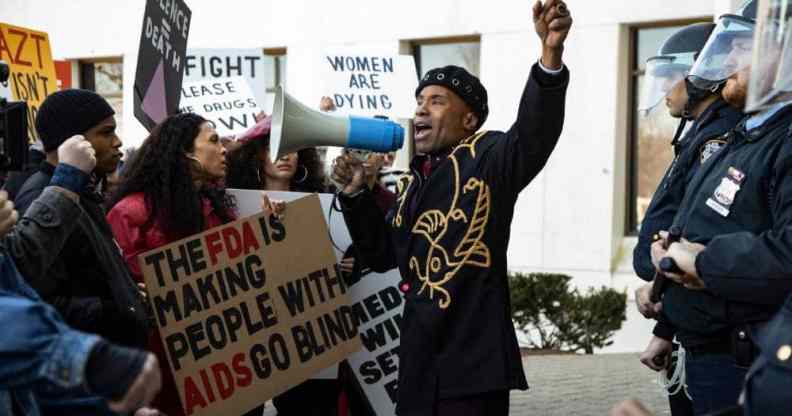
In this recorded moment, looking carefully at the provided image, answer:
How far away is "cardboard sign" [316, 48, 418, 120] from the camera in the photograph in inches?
361

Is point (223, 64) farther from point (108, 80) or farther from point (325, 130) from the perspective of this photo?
point (108, 80)

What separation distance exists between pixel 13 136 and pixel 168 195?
4.46 feet

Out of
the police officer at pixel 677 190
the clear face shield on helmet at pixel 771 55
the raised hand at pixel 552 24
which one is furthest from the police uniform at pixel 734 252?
the raised hand at pixel 552 24

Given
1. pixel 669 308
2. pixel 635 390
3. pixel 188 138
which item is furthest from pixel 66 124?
pixel 635 390

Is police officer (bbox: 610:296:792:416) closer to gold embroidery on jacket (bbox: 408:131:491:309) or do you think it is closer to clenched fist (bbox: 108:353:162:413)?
clenched fist (bbox: 108:353:162:413)

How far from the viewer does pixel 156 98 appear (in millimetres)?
6125

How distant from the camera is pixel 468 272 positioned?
4.01 meters

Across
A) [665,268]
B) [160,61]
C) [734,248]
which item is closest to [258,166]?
[160,61]

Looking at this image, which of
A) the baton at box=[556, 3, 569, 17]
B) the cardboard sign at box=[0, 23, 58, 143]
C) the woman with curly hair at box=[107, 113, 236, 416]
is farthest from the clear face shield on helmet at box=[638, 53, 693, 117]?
the cardboard sign at box=[0, 23, 58, 143]

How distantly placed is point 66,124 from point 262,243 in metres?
0.98

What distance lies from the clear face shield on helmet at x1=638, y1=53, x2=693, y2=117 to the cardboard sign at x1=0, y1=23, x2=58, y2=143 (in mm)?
4306

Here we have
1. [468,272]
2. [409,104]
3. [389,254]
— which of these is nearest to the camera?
[468,272]

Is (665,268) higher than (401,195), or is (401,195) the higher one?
(401,195)

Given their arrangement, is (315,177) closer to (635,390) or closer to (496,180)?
(496,180)
